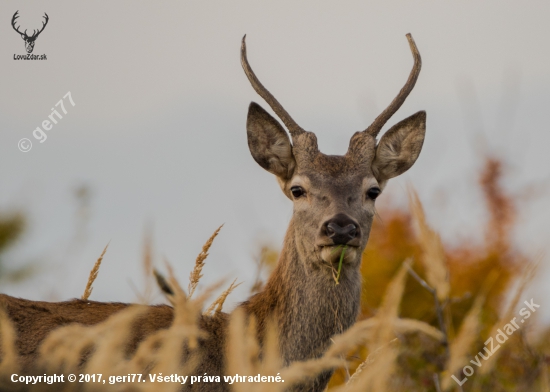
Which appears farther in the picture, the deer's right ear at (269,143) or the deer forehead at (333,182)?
the deer's right ear at (269,143)

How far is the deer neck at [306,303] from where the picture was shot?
539 centimetres

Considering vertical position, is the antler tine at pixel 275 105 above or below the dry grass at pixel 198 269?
above

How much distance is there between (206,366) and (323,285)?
112cm

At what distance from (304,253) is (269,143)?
1.23 m

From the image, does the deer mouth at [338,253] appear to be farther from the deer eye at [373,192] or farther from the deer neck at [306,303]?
the deer eye at [373,192]

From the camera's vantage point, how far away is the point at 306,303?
5496 millimetres

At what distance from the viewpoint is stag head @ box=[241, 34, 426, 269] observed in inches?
215

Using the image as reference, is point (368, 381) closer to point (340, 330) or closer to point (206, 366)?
point (206, 366)

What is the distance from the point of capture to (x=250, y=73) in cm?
663

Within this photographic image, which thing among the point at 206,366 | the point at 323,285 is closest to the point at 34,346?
the point at 206,366

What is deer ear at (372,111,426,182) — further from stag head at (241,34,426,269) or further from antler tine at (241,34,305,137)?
antler tine at (241,34,305,137)

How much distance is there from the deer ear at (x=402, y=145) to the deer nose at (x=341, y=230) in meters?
1.37

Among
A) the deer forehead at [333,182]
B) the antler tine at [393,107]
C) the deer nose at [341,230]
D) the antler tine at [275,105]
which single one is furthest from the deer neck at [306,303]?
the antler tine at [393,107]

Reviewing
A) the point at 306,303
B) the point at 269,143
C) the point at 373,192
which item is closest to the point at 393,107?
the point at 373,192
